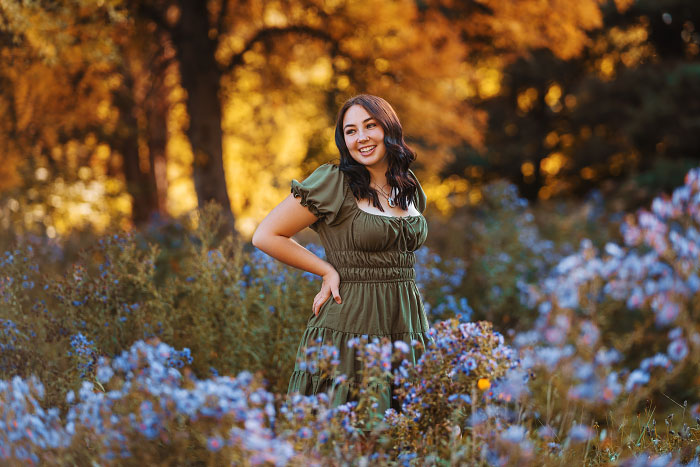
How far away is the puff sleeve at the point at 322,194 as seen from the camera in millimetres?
2658

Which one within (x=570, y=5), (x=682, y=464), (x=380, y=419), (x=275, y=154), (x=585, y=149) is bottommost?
(x=682, y=464)

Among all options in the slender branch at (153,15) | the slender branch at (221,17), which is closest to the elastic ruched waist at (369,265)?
the slender branch at (153,15)

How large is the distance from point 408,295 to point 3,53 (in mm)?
5066

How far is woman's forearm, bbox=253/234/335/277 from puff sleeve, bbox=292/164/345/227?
0.18 meters

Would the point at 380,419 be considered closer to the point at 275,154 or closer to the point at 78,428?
the point at 78,428

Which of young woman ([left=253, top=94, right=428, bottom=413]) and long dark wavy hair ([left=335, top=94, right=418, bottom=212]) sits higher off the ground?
long dark wavy hair ([left=335, top=94, right=418, bottom=212])

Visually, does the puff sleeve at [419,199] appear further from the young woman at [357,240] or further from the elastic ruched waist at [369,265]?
the elastic ruched waist at [369,265]

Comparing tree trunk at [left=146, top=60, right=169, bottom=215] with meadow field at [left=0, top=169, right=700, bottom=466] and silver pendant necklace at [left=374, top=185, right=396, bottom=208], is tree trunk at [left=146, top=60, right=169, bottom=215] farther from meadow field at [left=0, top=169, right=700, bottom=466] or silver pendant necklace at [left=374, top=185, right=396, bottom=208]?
silver pendant necklace at [left=374, top=185, right=396, bottom=208]

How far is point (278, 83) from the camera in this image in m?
8.47

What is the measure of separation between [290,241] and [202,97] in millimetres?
5625

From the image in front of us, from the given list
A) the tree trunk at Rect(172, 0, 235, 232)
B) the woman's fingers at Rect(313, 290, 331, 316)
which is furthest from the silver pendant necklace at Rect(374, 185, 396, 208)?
the tree trunk at Rect(172, 0, 235, 232)

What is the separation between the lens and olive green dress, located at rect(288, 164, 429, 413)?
2666 millimetres

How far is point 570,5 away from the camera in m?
7.05

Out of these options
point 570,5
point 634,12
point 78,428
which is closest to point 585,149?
point 634,12
